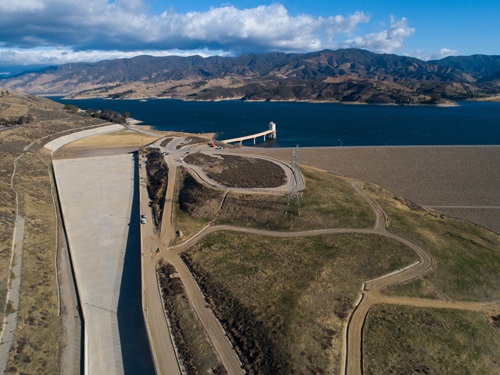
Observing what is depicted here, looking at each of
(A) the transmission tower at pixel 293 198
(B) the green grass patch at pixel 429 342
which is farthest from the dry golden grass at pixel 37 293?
(A) the transmission tower at pixel 293 198

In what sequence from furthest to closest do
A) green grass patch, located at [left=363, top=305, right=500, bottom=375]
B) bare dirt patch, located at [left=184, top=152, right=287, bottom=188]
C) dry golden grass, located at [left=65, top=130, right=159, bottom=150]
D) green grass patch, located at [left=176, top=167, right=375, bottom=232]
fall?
1. dry golden grass, located at [left=65, top=130, right=159, bottom=150]
2. bare dirt patch, located at [left=184, top=152, right=287, bottom=188]
3. green grass patch, located at [left=176, top=167, right=375, bottom=232]
4. green grass patch, located at [left=363, top=305, right=500, bottom=375]

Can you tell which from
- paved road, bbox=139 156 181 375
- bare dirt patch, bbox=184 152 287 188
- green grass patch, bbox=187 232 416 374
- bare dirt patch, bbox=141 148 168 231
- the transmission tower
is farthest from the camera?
bare dirt patch, bbox=184 152 287 188

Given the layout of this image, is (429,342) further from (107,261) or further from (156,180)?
(156,180)

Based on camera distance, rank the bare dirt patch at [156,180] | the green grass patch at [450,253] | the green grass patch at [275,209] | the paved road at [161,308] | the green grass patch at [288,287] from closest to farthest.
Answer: the paved road at [161,308]
the green grass patch at [288,287]
the green grass patch at [450,253]
the green grass patch at [275,209]
the bare dirt patch at [156,180]

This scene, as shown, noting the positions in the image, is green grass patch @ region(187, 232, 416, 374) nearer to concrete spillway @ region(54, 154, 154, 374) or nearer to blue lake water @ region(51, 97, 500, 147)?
concrete spillway @ region(54, 154, 154, 374)

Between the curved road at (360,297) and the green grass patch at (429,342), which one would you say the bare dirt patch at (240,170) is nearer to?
the curved road at (360,297)

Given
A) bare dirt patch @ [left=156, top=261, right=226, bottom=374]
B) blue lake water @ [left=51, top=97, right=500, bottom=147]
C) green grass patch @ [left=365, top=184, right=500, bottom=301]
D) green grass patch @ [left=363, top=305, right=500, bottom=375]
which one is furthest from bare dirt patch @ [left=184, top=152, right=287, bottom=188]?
blue lake water @ [left=51, top=97, right=500, bottom=147]

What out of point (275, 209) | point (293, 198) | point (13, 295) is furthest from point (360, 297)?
point (13, 295)

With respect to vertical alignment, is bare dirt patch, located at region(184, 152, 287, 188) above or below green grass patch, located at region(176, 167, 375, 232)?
above
